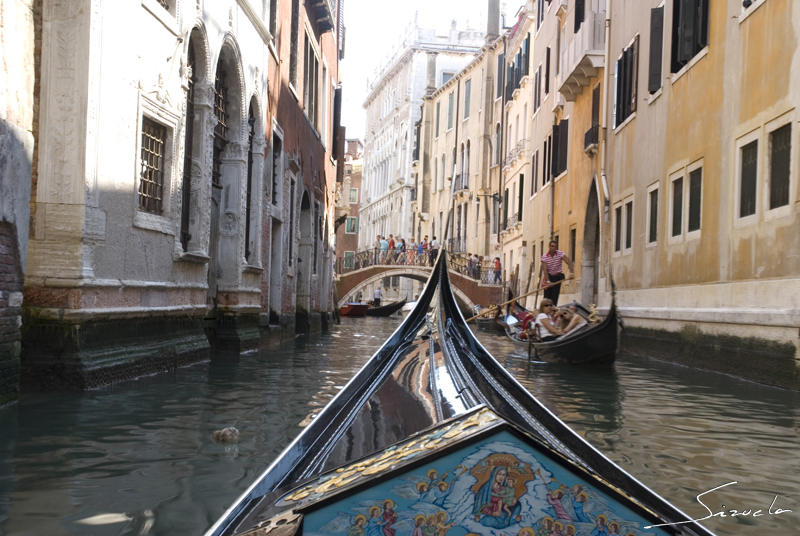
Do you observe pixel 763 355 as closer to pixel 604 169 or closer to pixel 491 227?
pixel 604 169

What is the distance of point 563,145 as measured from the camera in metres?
16.0

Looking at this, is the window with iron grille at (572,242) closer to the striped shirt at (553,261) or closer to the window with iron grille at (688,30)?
the striped shirt at (553,261)

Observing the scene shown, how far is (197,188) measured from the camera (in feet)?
24.4

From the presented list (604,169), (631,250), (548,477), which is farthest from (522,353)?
(548,477)

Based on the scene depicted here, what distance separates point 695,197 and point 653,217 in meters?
1.64

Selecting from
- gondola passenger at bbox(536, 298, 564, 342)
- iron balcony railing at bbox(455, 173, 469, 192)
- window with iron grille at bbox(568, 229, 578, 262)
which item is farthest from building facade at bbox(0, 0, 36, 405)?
iron balcony railing at bbox(455, 173, 469, 192)

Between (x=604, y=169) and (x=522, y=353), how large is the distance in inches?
149

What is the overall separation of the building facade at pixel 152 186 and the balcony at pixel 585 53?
4.93 meters

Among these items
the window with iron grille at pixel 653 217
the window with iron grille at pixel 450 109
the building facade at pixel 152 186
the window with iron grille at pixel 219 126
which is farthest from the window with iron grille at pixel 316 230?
the window with iron grille at pixel 450 109

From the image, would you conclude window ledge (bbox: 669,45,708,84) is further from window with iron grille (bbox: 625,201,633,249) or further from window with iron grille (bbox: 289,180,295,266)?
window with iron grille (bbox: 289,180,295,266)

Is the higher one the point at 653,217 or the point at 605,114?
the point at 605,114

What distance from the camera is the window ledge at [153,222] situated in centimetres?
601

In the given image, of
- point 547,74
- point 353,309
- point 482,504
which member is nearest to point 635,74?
point 547,74

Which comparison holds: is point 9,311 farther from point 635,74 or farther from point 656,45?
point 635,74
